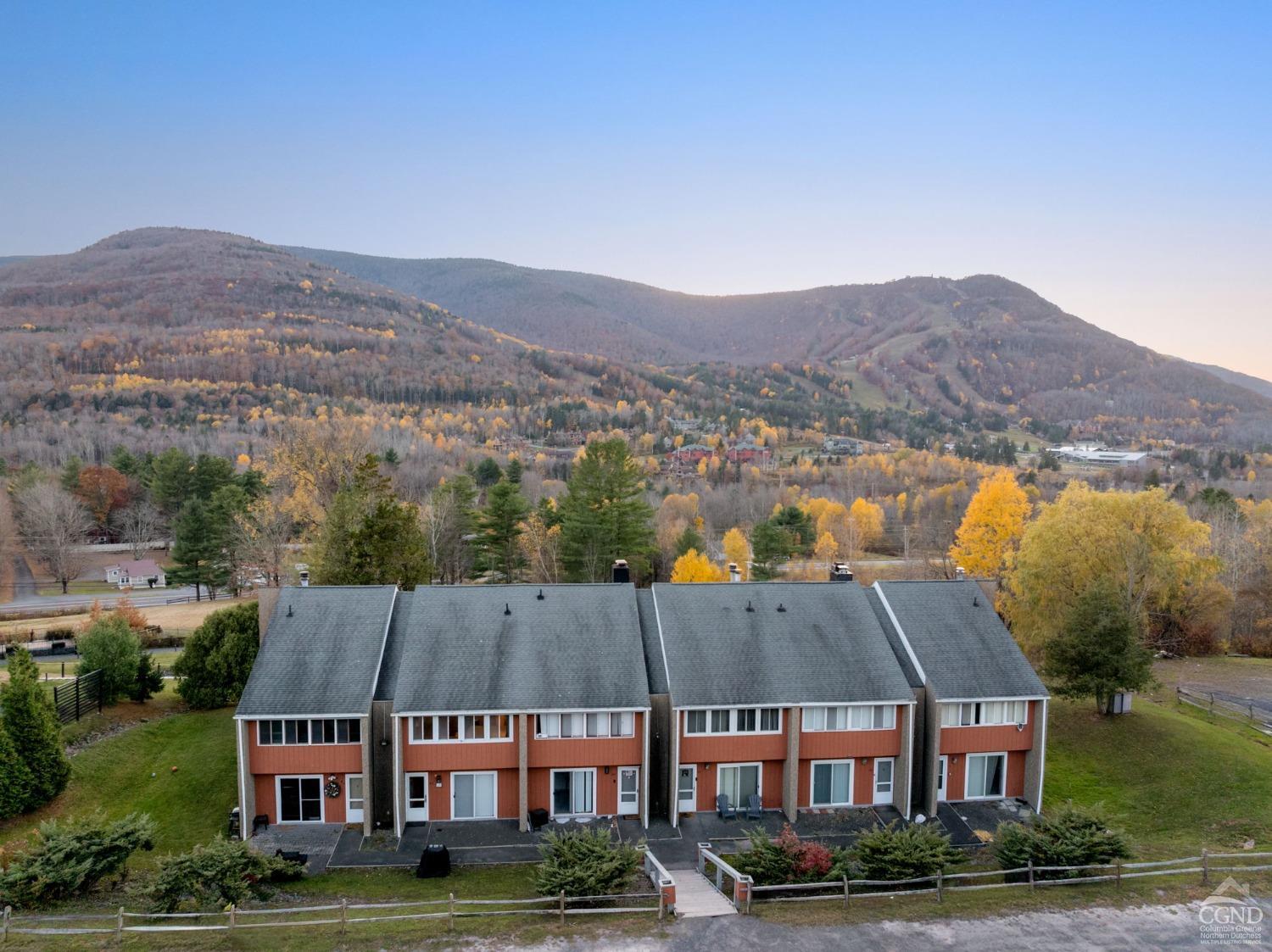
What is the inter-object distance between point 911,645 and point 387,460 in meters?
77.9

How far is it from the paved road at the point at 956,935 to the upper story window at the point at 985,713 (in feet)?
28.8

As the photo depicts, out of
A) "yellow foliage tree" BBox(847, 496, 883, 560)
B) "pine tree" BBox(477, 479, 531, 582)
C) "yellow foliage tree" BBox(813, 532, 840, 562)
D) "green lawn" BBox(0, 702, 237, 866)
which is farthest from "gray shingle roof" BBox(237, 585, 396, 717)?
"yellow foliage tree" BBox(847, 496, 883, 560)

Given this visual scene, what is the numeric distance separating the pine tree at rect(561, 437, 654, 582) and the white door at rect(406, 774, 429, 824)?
96.5ft

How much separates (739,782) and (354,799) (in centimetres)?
1291

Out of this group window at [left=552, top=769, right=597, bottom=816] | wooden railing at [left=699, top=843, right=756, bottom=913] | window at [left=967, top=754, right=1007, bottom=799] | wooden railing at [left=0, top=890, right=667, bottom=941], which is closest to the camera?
wooden railing at [left=0, top=890, right=667, bottom=941]

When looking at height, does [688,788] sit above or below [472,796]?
above

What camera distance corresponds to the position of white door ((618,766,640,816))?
→ 86.9 ft

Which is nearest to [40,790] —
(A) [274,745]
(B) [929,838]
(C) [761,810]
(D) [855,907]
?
(A) [274,745]

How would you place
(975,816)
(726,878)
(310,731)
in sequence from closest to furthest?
(726,878) < (310,731) < (975,816)

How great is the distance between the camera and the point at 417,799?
26.0m

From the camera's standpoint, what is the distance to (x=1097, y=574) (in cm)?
4475

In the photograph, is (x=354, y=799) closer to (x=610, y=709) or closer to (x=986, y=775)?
(x=610, y=709)

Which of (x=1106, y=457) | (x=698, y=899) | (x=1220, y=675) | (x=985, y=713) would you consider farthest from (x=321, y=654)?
(x=1106, y=457)

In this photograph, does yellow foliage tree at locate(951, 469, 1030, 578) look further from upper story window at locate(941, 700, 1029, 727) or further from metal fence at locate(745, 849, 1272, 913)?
metal fence at locate(745, 849, 1272, 913)
